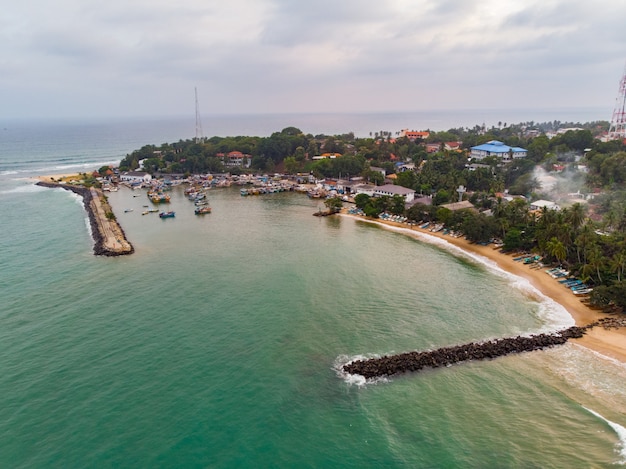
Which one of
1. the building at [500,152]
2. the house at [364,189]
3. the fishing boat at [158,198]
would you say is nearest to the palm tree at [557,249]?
the house at [364,189]

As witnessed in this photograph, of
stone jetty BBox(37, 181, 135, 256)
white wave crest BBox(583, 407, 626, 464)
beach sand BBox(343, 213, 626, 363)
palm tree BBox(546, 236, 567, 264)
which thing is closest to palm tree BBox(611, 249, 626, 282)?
beach sand BBox(343, 213, 626, 363)

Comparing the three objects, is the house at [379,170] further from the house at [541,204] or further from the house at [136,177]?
the house at [136,177]

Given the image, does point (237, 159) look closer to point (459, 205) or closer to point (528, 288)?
point (459, 205)

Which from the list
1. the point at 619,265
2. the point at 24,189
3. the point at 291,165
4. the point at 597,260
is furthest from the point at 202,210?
the point at 619,265

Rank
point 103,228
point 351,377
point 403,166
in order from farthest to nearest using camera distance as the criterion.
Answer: point 403,166 → point 103,228 → point 351,377

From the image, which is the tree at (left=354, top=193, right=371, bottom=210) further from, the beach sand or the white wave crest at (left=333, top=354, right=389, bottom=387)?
the white wave crest at (left=333, top=354, right=389, bottom=387)

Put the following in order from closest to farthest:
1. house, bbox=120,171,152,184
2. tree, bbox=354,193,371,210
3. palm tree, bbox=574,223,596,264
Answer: palm tree, bbox=574,223,596,264, tree, bbox=354,193,371,210, house, bbox=120,171,152,184

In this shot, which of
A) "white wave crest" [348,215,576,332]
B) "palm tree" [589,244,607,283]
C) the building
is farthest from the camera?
the building

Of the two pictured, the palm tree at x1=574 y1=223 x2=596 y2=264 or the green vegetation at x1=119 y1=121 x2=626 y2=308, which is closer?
the palm tree at x1=574 y1=223 x2=596 y2=264
